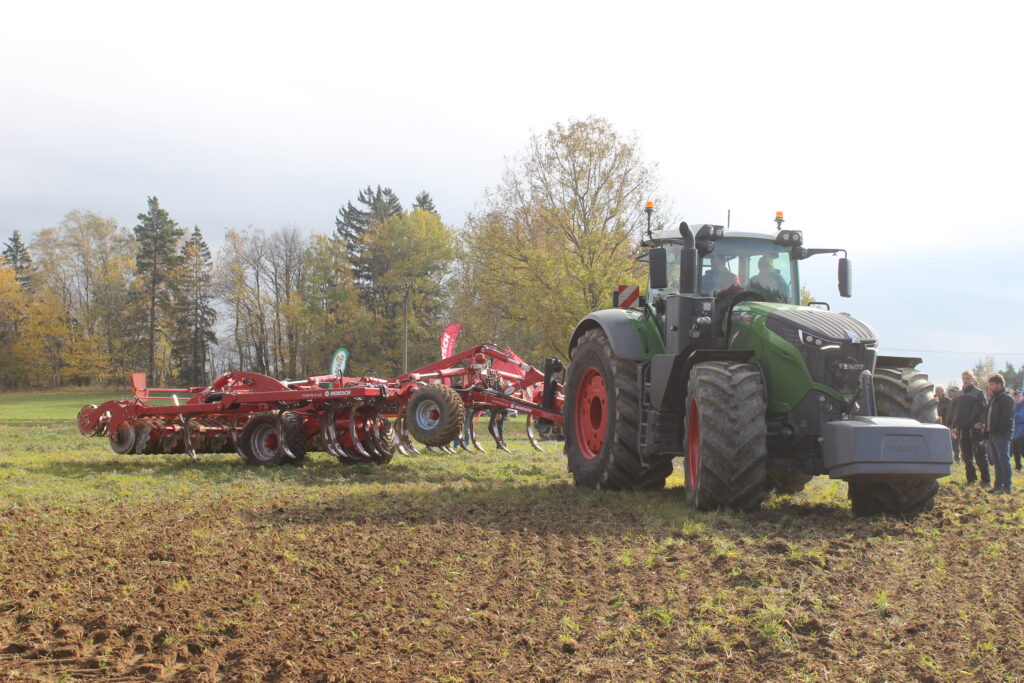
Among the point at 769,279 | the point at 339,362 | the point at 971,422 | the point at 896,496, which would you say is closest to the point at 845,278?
the point at 769,279

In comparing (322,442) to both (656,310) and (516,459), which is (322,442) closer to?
(516,459)

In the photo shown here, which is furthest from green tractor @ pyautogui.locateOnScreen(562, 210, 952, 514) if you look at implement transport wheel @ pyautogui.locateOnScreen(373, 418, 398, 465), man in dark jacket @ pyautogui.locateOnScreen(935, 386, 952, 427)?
man in dark jacket @ pyautogui.locateOnScreen(935, 386, 952, 427)

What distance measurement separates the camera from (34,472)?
12.0 metres

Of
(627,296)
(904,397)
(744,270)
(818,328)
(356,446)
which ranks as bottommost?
(356,446)

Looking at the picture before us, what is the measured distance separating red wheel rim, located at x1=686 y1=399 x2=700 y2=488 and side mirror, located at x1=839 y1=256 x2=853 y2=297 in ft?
7.95

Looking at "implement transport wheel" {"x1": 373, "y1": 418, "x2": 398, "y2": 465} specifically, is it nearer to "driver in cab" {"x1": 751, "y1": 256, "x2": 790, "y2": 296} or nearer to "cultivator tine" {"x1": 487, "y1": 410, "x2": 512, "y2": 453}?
"cultivator tine" {"x1": 487, "y1": 410, "x2": 512, "y2": 453}

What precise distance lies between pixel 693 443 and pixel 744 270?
1951 millimetres

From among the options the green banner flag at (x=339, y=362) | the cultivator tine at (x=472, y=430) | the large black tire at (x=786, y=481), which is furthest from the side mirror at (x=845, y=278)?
the green banner flag at (x=339, y=362)

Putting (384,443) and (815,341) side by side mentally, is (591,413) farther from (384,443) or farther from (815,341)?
(384,443)

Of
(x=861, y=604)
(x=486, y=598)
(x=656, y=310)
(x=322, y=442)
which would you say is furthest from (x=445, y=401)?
(x=861, y=604)

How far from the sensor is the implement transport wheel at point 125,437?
1303 centimetres

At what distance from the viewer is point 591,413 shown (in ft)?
31.9

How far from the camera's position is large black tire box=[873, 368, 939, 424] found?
7613 millimetres

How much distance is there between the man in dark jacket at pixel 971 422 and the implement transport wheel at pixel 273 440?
890cm
